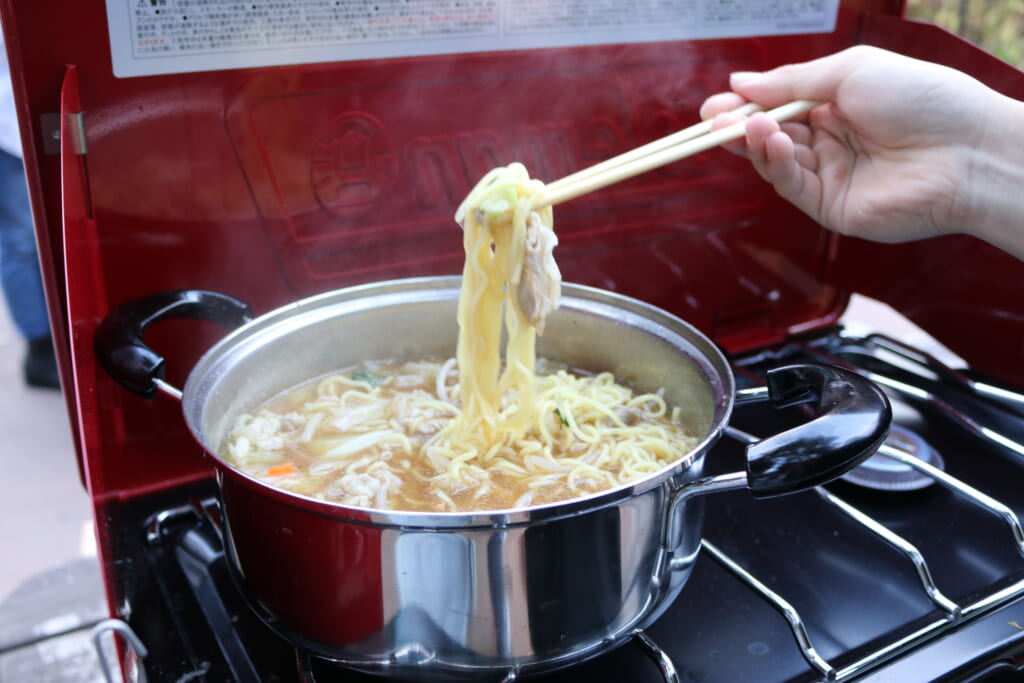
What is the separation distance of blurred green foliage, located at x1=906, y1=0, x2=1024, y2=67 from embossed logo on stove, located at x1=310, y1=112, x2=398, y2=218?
708cm

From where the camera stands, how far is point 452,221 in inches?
77.9

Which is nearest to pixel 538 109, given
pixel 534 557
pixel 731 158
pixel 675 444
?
pixel 731 158

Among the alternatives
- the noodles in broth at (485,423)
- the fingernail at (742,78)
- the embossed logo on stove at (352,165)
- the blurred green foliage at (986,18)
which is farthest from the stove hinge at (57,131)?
the blurred green foliage at (986,18)

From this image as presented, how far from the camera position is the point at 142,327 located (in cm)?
151

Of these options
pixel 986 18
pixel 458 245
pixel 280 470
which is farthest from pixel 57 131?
pixel 986 18

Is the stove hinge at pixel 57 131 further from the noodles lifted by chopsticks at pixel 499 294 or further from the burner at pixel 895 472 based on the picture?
the burner at pixel 895 472

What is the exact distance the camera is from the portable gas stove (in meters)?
1.46

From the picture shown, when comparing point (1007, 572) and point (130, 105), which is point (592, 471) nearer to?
point (1007, 572)

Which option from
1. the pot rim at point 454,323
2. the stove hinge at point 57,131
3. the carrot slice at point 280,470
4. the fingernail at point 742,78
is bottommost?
the carrot slice at point 280,470

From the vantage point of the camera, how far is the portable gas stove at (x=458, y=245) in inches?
57.6

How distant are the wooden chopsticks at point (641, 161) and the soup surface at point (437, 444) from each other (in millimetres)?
462

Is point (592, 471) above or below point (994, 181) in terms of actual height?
below

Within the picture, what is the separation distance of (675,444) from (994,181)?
913 millimetres

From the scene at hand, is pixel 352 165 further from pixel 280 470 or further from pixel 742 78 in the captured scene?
pixel 742 78
